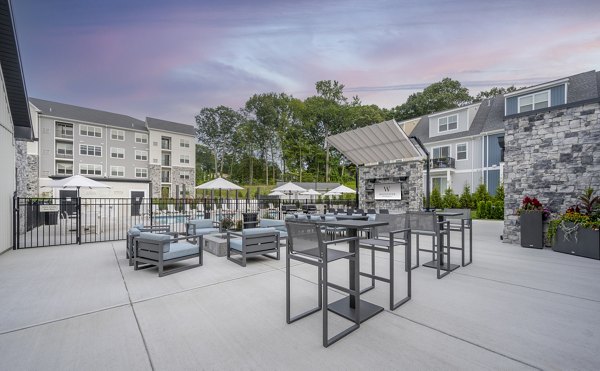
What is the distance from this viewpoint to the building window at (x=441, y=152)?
67.4 ft

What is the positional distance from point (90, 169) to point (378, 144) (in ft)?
101

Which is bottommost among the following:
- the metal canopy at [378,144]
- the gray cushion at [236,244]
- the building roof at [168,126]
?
the gray cushion at [236,244]

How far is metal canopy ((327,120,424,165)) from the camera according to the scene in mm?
11734

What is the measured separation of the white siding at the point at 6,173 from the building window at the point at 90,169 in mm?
23665

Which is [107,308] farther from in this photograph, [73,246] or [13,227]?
[13,227]

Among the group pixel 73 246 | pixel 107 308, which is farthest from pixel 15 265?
pixel 107 308

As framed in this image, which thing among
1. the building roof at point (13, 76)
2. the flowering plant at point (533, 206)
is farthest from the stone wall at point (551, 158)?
the building roof at point (13, 76)

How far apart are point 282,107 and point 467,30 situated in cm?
3343

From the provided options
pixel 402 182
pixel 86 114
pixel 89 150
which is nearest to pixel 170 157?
pixel 89 150

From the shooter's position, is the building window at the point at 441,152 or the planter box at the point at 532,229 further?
the building window at the point at 441,152

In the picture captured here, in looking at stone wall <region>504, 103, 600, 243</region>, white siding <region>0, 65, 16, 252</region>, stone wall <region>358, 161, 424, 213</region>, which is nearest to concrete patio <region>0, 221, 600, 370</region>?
stone wall <region>504, 103, 600, 243</region>

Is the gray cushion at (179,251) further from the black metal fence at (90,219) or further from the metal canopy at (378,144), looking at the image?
the metal canopy at (378,144)

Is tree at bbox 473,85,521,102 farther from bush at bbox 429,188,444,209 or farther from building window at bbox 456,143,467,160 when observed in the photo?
bush at bbox 429,188,444,209

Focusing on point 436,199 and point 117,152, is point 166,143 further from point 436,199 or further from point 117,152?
point 436,199
